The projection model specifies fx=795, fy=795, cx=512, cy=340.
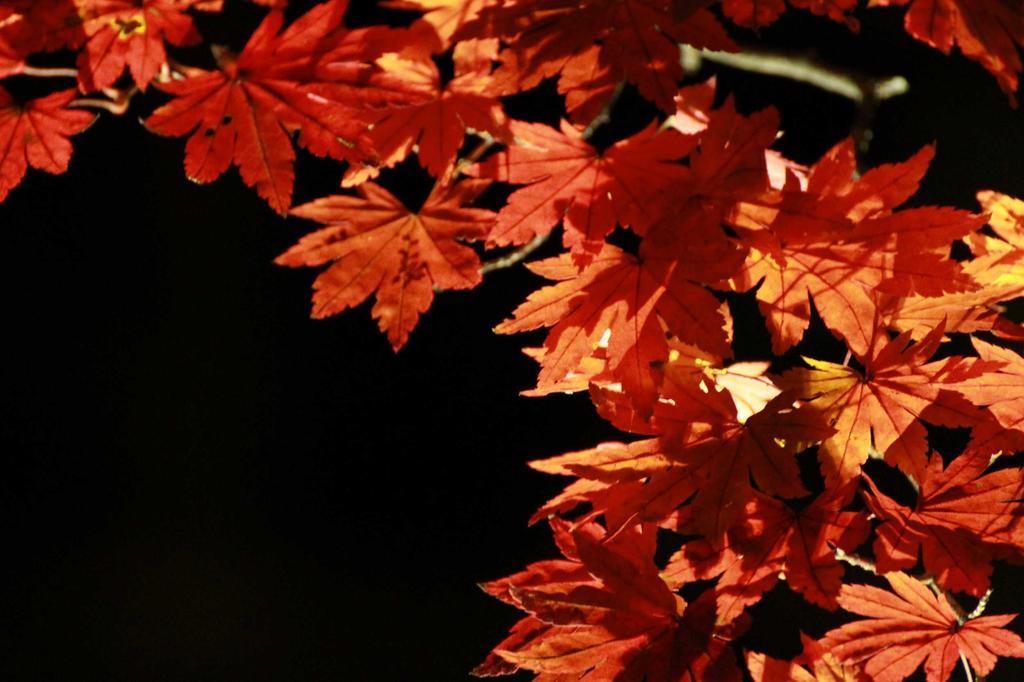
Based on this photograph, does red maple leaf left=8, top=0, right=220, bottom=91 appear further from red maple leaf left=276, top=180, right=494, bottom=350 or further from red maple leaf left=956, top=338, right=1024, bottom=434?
red maple leaf left=956, top=338, right=1024, bottom=434

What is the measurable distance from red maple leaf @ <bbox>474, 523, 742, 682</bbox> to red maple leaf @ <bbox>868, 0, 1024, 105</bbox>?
0.72m

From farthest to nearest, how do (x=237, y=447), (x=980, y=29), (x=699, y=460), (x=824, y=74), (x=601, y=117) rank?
1. (x=237, y=447)
2. (x=824, y=74)
3. (x=601, y=117)
4. (x=980, y=29)
5. (x=699, y=460)

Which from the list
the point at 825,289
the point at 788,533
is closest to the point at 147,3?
the point at 825,289

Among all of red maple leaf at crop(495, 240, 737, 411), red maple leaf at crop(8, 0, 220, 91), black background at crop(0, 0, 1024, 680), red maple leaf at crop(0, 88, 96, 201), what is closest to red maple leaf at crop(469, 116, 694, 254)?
red maple leaf at crop(495, 240, 737, 411)

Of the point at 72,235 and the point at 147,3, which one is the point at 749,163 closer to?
the point at 147,3

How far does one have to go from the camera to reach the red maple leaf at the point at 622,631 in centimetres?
80

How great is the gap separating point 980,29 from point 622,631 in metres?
0.84

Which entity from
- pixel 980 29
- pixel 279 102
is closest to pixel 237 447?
pixel 279 102

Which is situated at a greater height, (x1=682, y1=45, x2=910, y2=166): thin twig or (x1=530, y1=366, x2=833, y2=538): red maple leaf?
(x1=682, y1=45, x2=910, y2=166): thin twig

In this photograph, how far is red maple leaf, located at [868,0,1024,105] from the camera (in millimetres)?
958

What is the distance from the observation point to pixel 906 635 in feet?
3.04

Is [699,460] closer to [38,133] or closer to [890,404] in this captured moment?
[890,404]

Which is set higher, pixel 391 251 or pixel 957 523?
pixel 391 251

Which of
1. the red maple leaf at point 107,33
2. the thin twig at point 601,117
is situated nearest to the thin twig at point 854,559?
the thin twig at point 601,117
